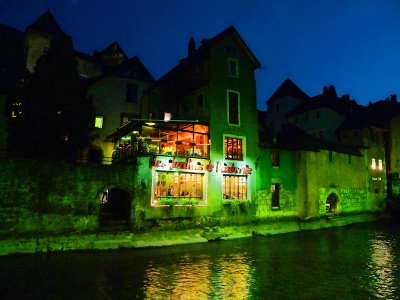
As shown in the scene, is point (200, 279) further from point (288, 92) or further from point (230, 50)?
point (288, 92)

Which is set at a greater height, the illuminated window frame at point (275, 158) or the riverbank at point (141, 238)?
the illuminated window frame at point (275, 158)

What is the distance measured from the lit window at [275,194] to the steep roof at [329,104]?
20431mm

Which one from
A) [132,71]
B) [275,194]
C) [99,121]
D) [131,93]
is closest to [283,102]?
[275,194]

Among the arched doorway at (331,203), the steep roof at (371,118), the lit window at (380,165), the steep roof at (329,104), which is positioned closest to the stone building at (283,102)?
the steep roof at (329,104)

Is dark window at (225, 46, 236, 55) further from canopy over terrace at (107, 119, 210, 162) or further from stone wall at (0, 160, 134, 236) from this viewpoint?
stone wall at (0, 160, 134, 236)

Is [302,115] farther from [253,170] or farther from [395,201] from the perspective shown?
[253,170]

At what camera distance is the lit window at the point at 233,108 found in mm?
26641

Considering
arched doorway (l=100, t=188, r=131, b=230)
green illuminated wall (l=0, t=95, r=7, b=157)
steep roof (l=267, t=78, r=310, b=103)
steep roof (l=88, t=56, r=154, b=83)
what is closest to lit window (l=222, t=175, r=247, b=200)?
arched doorway (l=100, t=188, r=131, b=230)

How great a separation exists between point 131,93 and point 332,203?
79.7ft

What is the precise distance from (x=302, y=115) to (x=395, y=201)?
17.0m

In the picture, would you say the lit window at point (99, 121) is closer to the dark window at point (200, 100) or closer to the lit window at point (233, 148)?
the dark window at point (200, 100)

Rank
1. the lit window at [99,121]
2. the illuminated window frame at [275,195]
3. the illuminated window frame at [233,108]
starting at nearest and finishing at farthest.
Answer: the illuminated window frame at [233,108]
the illuminated window frame at [275,195]
the lit window at [99,121]

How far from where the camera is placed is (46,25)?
3681cm

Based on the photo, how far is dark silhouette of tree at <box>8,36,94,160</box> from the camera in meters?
23.1
